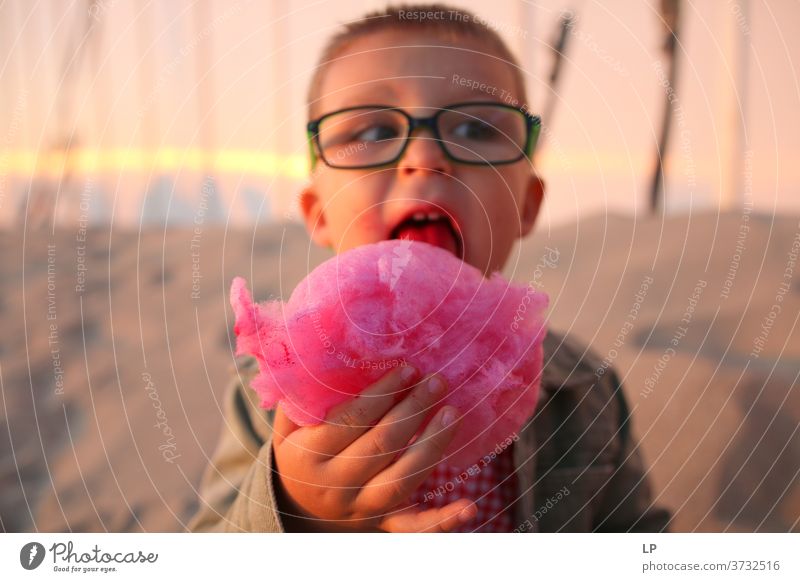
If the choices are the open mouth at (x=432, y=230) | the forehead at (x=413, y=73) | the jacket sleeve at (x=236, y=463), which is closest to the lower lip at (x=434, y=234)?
the open mouth at (x=432, y=230)

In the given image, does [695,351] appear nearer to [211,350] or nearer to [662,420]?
[662,420]

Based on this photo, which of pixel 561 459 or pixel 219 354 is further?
pixel 219 354

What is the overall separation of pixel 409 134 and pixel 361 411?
0.23 metres

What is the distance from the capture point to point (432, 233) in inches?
23.2

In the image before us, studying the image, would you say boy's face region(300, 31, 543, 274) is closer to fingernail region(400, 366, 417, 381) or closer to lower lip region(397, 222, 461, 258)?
lower lip region(397, 222, 461, 258)

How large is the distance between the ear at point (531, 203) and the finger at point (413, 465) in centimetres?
22

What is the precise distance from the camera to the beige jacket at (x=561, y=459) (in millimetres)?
648

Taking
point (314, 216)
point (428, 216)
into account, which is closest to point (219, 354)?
point (314, 216)

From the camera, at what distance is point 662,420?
878mm

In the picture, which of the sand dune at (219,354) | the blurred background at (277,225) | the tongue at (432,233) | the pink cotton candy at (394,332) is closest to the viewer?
the pink cotton candy at (394,332)

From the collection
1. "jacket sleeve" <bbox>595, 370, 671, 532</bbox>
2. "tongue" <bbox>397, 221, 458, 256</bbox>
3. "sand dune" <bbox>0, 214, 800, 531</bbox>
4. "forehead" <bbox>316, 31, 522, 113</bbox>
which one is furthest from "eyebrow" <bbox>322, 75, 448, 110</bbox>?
"jacket sleeve" <bbox>595, 370, 671, 532</bbox>

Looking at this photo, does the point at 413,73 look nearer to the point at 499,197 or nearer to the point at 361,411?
the point at 499,197

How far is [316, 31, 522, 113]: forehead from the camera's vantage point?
23.5 inches

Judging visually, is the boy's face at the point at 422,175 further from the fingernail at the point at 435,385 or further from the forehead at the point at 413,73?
the fingernail at the point at 435,385
